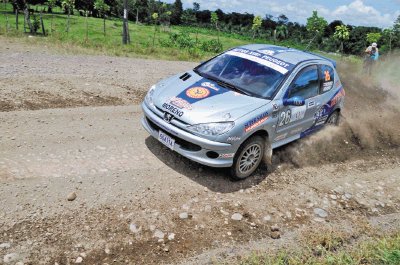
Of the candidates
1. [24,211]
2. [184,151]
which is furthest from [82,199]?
[184,151]

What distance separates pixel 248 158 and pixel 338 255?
1.94 meters

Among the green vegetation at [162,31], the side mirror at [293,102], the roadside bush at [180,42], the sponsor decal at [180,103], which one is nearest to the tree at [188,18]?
the green vegetation at [162,31]

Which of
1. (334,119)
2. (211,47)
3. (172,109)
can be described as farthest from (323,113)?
(211,47)

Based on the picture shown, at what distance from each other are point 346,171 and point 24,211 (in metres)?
5.36

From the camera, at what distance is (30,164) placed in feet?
16.4

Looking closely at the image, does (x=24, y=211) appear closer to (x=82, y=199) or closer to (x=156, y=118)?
(x=82, y=199)

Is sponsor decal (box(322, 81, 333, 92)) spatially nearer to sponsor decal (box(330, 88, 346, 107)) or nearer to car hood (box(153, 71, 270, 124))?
sponsor decal (box(330, 88, 346, 107))

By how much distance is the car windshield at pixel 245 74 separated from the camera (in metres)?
5.74

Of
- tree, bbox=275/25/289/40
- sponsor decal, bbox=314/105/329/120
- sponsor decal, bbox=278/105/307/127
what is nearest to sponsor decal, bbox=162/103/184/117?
sponsor decal, bbox=278/105/307/127

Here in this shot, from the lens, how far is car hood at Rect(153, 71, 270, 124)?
199 inches

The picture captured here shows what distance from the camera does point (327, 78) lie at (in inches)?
274

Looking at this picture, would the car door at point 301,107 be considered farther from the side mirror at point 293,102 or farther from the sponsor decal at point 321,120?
the sponsor decal at point 321,120

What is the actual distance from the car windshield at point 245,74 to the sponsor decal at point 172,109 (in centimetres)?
116

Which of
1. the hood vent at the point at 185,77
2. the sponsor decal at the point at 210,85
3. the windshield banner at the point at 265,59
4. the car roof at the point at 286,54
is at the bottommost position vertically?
the sponsor decal at the point at 210,85
